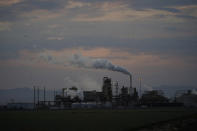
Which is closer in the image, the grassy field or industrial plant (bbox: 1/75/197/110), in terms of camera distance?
the grassy field

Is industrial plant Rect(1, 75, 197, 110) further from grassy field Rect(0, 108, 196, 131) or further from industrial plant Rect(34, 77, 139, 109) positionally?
grassy field Rect(0, 108, 196, 131)

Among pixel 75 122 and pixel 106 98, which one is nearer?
pixel 75 122

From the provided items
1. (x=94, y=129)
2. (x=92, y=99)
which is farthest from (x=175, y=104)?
(x=94, y=129)

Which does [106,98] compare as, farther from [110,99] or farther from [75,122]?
[75,122]

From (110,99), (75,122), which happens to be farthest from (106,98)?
(75,122)

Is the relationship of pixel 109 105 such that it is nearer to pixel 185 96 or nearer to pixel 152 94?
pixel 152 94

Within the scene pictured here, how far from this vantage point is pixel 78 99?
628 feet

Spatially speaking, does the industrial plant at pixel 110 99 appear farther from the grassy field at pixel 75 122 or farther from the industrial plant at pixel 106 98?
the grassy field at pixel 75 122

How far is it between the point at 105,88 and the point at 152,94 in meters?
24.7

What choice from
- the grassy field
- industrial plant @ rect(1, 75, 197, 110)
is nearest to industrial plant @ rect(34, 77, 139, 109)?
industrial plant @ rect(1, 75, 197, 110)

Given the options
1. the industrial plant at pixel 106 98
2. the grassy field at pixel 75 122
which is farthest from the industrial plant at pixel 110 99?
the grassy field at pixel 75 122

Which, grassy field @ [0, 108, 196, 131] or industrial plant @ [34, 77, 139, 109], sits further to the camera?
industrial plant @ [34, 77, 139, 109]

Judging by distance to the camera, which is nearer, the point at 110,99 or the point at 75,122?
the point at 75,122

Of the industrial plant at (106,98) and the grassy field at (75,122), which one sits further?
the industrial plant at (106,98)
